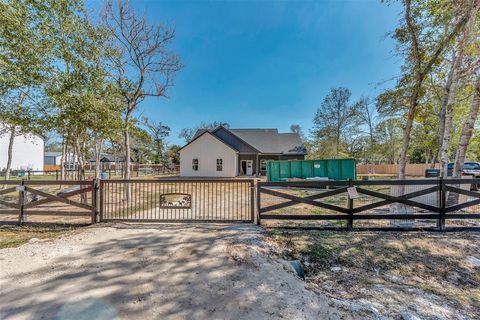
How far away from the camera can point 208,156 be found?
976 inches

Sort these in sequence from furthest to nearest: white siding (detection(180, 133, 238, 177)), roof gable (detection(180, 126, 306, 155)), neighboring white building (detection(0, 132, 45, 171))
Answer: neighboring white building (detection(0, 132, 45, 171)), roof gable (detection(180, 126, 306, 155)), white siding (detection(180, 133, 238, 177))

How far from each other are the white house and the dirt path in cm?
1965

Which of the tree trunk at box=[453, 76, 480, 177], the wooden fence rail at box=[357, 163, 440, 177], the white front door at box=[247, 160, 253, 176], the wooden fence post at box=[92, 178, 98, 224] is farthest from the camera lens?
the wooden fence rail at box=[357, 163, 440, 177]

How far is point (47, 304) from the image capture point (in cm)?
275

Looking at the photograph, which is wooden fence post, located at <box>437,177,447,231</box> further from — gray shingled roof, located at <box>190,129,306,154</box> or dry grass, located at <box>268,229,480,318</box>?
gray shingled roof, located at <box>190,129,306,154</box>

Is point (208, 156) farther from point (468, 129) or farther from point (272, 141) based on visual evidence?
point (468, 129)

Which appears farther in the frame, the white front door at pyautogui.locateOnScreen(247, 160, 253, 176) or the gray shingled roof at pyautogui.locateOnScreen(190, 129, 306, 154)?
the gray shingled roof at pyautogui.locateOnScreen(190, 129, 306, 154)

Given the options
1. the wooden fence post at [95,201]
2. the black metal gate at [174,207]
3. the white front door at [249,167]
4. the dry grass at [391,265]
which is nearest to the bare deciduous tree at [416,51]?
the dry grass at [391,265]

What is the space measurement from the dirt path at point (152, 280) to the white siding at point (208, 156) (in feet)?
64.1

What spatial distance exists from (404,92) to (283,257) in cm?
932

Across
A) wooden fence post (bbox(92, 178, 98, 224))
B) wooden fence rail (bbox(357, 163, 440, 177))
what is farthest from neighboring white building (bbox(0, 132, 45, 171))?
wooden fence rail (bbox(357, 163, 440, 177))

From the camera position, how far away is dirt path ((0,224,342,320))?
2666mm

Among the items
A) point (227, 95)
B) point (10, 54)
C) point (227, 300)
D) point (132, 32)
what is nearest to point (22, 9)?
point (10, 54)

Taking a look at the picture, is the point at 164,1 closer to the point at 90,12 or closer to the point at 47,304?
the point at 90,12
